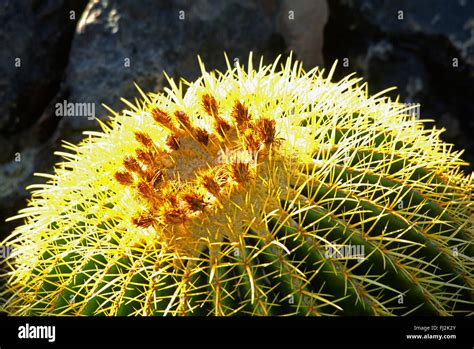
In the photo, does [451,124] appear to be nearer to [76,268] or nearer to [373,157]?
[373,157]

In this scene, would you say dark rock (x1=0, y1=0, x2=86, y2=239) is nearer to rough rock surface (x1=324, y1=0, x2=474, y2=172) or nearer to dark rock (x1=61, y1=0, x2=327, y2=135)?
dark rock (x1=61, y1=0, x2=327, y2=135)

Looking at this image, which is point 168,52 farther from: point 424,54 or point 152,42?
point 424,54

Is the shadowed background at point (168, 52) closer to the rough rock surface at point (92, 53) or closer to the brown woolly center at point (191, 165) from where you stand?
the rough rock surface at point (92, 53)

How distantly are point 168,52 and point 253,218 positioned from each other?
106 inches

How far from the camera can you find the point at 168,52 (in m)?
4.53

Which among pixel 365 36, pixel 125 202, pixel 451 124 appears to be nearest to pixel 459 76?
pixel 451 124

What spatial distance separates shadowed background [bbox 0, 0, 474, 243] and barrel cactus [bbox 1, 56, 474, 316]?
6.51ft

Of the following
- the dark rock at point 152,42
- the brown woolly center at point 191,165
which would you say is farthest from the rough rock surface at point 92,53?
the brown woolly center at point 191,165

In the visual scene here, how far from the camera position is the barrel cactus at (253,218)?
2027mm

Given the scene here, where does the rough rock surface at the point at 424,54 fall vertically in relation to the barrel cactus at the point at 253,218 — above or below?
above

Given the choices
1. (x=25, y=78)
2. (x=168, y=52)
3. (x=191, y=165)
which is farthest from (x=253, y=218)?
(x=25, y=78)

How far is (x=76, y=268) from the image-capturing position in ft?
7.24

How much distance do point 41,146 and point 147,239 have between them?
2.69m

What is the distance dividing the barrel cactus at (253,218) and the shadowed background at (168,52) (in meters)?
1.98
